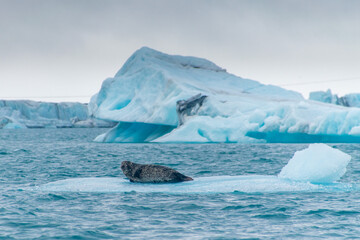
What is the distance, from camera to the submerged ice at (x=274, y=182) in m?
9.93

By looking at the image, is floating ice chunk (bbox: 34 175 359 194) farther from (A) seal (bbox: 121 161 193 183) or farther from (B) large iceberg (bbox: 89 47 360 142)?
(B) large iceberg (bbox: 89 47 360 142)

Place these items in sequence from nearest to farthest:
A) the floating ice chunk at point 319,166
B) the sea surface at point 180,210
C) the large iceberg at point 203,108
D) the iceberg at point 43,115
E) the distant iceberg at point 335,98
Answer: the sea surface at point 180,210 → the floating ice chunk at point 319,166 → the large iceberg at point 203,108 → the distant iceberg at point 335,98 → the iceberg at point 43,115

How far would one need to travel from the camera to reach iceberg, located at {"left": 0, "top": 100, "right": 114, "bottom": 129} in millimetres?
85000

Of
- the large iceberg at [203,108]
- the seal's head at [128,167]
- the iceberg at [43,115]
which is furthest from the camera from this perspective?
the iceberg at [43,115]

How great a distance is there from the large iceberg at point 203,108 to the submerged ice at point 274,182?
14.8 m

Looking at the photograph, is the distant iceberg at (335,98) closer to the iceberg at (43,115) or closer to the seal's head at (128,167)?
the seal's head at (128,167)

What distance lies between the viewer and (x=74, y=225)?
277 inches

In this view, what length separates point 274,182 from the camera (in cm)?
1041

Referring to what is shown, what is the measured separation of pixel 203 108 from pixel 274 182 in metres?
19.5

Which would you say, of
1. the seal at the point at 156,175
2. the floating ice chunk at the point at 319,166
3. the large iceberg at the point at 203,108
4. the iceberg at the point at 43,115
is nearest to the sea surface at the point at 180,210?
the seal at the point at 156,175

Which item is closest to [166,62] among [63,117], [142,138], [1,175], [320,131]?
[142,138]

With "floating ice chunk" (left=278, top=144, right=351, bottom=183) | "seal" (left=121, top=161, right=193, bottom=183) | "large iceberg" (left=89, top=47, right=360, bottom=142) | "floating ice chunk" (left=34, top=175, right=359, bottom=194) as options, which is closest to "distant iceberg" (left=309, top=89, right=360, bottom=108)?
"large iceberg" (left=89, top=47, right=360, bottom=142)

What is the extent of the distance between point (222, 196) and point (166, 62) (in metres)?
27.8

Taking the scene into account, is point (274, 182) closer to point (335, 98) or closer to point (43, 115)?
point (335, 98)
